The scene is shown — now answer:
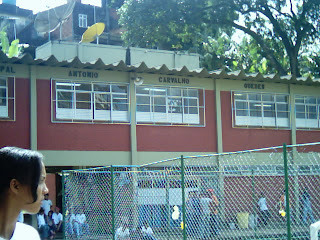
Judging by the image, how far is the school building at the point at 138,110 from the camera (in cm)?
2095

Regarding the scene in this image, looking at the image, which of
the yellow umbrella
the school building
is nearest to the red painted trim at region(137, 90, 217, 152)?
the school building

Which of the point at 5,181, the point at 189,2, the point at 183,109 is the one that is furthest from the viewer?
the point at 189,2

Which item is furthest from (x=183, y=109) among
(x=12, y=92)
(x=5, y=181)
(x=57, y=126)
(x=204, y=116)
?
(x=5, y=181)

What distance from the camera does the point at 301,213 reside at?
8062 millimetres

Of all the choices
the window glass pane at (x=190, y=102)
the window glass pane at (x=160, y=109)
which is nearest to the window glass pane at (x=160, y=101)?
the window glass pane at (x=160, y=109)

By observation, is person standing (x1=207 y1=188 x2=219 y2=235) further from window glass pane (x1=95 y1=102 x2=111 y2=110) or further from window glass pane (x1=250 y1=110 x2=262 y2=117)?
window glass pane (x1=250 y1=110 x2=262 y2=117)

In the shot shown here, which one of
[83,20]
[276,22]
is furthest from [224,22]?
[83,20]

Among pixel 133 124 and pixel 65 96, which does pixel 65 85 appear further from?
pixel 133 124

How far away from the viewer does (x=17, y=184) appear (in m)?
2.12

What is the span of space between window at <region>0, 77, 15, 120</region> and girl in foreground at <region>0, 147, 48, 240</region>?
19.2 metres

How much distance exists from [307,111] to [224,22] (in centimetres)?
777

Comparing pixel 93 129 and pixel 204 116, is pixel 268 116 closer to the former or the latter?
pixel 204 116

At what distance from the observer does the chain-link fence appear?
24.7 feet

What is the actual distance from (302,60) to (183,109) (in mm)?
15756
